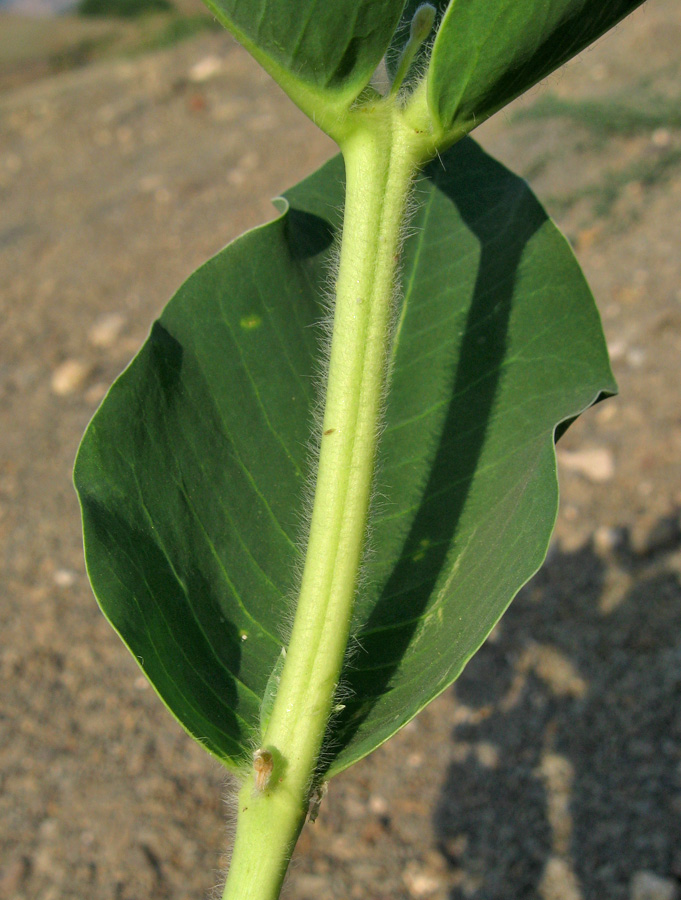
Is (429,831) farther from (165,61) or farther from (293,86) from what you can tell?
(165,61)

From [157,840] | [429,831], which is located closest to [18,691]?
[157,840]

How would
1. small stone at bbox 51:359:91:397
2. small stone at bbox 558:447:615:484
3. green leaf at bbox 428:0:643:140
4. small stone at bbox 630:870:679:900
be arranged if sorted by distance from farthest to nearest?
small stone at bbox 51:359:91:397, small stone at bbox 558:447:615:484, small stone at bbox 630:870:679:900, green leaf at bbox 428:0:643:140

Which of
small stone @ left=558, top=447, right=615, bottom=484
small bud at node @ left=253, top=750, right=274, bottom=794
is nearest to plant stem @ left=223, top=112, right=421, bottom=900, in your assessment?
small bud at node @ left=253, top=750, right=274, bottom=794

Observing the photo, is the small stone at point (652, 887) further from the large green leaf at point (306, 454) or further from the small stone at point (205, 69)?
the small stone at point (205, 69)

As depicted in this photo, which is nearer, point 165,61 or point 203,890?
point 203,890

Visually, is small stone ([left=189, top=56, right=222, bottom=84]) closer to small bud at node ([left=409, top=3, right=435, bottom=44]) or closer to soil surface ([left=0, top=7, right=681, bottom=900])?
soil surface ([left=0, top=7, right=681, bottom=900])

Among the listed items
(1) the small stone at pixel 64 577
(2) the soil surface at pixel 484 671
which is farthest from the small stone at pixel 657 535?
(1) the small stone at pixel 64 577
